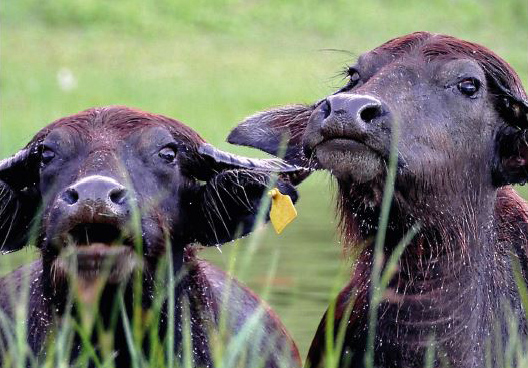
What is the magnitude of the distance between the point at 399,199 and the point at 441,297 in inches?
25.9

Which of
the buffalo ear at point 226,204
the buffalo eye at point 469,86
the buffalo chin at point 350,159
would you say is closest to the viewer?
the buffalo chin at point 350,159

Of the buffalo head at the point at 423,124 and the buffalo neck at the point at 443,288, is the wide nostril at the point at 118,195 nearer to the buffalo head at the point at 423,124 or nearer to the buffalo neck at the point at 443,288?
the buffalo head at the point at 423,124

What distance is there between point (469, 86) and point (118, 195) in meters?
1.87

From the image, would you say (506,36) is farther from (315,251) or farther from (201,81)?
(315,251)

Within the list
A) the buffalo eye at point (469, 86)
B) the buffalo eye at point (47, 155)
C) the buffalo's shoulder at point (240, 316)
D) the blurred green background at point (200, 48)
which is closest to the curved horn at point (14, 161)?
the buffalo eye at point (47, 155)

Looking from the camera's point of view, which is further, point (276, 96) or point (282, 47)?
point (282, 47)

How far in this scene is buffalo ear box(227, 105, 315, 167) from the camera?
8.95 m

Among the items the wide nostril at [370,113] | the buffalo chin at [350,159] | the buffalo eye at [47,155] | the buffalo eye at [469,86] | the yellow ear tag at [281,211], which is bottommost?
the yellow ear tag at [281,211]

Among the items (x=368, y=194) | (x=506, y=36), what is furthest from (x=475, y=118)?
(x=506, y=36)

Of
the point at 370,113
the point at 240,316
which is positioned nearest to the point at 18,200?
the point at 240,316

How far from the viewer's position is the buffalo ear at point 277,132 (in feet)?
29.3

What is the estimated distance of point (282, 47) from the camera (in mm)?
31406

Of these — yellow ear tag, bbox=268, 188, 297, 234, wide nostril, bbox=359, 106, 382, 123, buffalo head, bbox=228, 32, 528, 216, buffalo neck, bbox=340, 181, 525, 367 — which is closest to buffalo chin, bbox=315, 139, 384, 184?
buffalo head, bbox=228, 32, 528, 216

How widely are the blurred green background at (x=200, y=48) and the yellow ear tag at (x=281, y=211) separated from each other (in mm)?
12270
